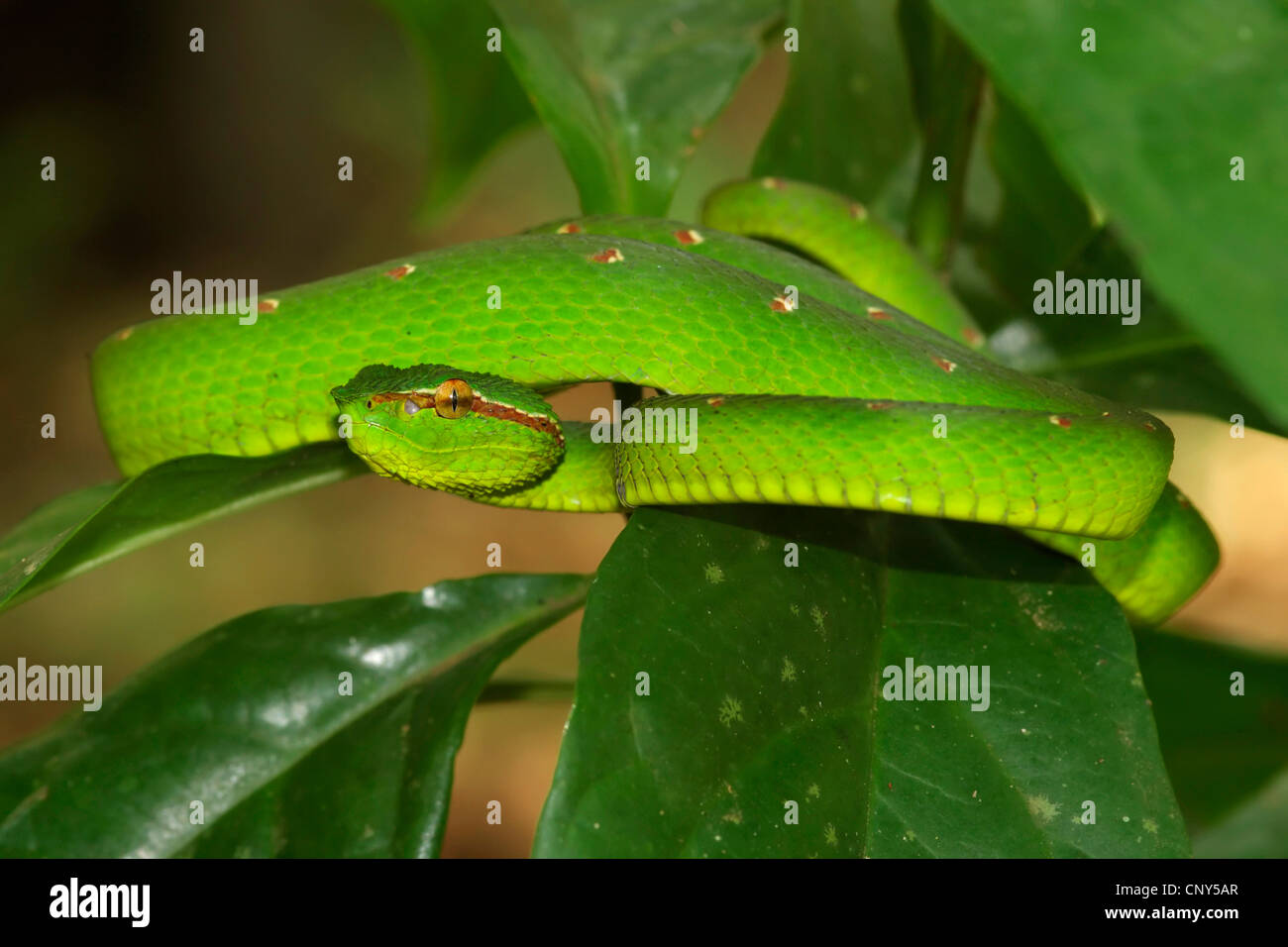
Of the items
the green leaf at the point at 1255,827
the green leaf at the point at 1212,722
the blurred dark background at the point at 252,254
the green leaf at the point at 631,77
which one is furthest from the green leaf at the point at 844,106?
the blurred dark background at the point at 252,254

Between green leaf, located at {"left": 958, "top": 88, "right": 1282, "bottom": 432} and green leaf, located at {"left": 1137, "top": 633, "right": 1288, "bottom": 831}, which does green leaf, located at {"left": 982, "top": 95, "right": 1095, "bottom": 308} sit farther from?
green leaf, located at {"left": 1137, "top": 633, "right": 1288, "bottom": 831}


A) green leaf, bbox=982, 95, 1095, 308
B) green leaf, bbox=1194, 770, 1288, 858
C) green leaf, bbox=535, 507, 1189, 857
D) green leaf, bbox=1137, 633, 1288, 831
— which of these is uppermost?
green leaf, bbox=982, 95, 1095, 308

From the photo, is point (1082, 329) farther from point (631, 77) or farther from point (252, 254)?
point (252, 254)

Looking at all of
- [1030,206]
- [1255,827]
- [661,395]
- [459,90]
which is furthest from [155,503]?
[1255,827]

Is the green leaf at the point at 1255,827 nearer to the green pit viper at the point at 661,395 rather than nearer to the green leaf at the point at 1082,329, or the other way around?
the green pit viper at the point at 661,395

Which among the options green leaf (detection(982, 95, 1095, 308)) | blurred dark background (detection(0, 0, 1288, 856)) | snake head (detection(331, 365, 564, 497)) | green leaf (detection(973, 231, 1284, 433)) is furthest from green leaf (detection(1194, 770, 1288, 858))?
blurred dark background (detection(0, 0, 1288, 856))
